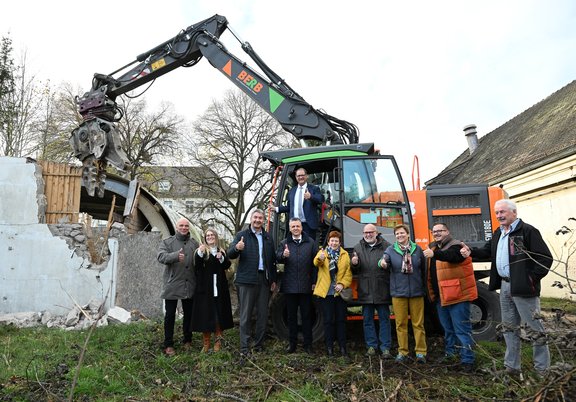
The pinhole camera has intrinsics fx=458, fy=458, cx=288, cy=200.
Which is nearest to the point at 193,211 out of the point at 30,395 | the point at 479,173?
the point at 479,173

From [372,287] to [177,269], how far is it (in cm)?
244

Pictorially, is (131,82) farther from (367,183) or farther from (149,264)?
(367,183)

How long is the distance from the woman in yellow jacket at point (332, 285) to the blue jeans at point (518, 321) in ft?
5.62

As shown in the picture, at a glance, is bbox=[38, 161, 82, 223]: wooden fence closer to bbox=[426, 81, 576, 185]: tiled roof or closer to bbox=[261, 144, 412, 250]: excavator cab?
bbox=[261, 144, 412, 250]: excavator cab

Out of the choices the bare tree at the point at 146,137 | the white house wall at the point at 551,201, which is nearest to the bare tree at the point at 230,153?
the bare tree at the point at 146,137

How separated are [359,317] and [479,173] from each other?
1322cm

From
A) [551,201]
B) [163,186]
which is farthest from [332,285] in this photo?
[163,186]

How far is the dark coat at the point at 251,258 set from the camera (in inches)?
216

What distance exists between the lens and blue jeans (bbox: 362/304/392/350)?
530cm

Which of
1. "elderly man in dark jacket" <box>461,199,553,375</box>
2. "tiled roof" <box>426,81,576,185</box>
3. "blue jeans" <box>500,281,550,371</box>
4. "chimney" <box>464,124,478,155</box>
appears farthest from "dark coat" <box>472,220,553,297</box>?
"chimney" <box>464,124,478,155</box>

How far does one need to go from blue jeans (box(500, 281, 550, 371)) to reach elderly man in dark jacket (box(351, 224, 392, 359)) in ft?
4.47

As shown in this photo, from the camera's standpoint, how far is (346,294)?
538 cm

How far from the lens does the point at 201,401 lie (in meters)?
3.88

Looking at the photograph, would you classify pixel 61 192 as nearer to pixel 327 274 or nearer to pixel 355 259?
pixel 327 274
